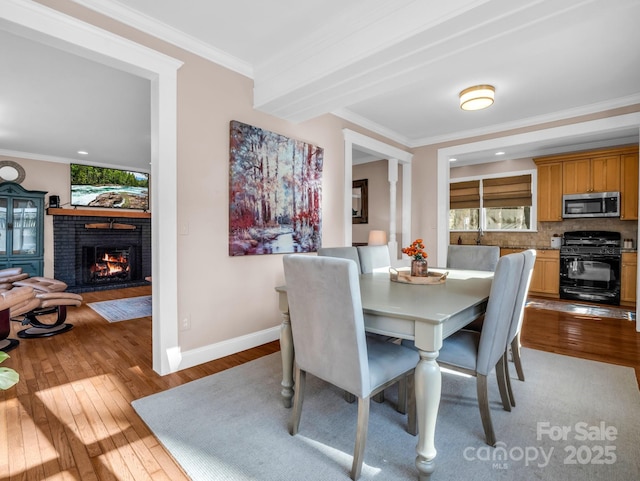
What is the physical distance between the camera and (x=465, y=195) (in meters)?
6.70

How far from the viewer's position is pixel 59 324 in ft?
11.8

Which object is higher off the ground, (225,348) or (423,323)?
(423,323)

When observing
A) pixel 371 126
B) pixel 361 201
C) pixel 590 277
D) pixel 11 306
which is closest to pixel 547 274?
pixel 590 277

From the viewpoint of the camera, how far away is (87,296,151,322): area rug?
168 inches

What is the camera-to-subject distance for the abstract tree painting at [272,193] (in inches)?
116

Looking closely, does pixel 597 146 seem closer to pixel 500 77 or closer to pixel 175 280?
Answer: pixel 500 77

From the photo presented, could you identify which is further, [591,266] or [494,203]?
[494,203]

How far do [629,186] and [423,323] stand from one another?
17.9ft

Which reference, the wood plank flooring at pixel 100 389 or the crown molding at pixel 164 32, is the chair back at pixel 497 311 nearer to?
the wood plank flooring at pixel 100 389

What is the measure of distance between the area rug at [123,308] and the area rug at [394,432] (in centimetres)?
248

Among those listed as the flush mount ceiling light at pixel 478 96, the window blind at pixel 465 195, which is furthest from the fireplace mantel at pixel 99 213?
the window blind at pixel 465 195

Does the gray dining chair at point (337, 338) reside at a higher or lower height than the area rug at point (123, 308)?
higher

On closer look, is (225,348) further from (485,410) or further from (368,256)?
(485,410)

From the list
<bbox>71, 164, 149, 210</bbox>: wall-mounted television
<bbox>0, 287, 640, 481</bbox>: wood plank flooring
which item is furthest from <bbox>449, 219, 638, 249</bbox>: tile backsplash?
<bbox>71, 164, 149, 210</bbox>: wall-mounted television
